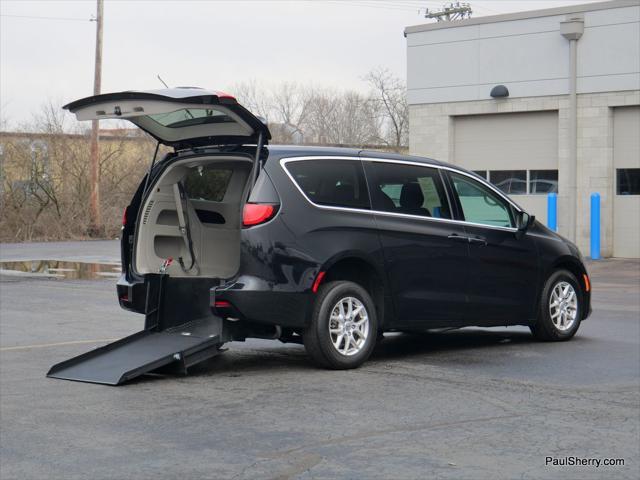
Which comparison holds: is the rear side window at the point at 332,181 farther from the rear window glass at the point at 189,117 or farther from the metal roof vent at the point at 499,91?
the metal roof vent at the point at 499,91

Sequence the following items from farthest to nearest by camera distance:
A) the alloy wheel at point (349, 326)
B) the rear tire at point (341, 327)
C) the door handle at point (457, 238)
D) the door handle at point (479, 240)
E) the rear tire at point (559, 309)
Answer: the rear tire at point (559, 309)
the door handle at point (479, 240)
the door handle at point (457, 238)
the alloy wheel at point (349, 326)
the rear tire at point (341, 327)

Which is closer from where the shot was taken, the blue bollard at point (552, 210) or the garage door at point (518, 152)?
the blue bollard at point (552, 210)

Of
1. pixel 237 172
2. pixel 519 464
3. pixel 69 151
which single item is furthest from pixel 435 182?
pixel 69 151

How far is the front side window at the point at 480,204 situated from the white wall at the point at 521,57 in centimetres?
1590

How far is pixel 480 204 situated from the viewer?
1052 cm

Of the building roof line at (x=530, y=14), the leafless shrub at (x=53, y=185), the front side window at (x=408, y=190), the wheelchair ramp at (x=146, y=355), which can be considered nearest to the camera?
the wheelchair ramp at (x=146, y=355)

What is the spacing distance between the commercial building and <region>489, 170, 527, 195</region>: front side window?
0.09ft

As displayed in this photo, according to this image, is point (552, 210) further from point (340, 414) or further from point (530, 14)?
point (340, 414)

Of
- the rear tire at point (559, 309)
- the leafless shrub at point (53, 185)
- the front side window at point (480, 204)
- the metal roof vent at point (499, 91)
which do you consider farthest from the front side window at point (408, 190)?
the leafless shrub at point (53, 185)

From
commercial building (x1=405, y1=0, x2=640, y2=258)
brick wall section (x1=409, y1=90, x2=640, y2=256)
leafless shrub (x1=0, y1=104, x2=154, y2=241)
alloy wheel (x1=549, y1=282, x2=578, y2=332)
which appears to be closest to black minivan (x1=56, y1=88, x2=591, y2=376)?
alloy wheel (x1=549, y1=282, x2=578, y2=332)

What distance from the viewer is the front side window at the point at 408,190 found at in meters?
9.66

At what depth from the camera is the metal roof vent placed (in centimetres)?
2748

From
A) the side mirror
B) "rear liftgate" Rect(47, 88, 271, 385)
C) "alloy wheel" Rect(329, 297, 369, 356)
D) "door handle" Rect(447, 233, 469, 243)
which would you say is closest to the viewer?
"rear liftgate" Rect(47, 88, 271, 385)

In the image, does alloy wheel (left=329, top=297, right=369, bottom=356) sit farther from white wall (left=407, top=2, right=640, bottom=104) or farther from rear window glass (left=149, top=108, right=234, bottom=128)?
white wall (left=407, top=2, right=640, bottom=104)
